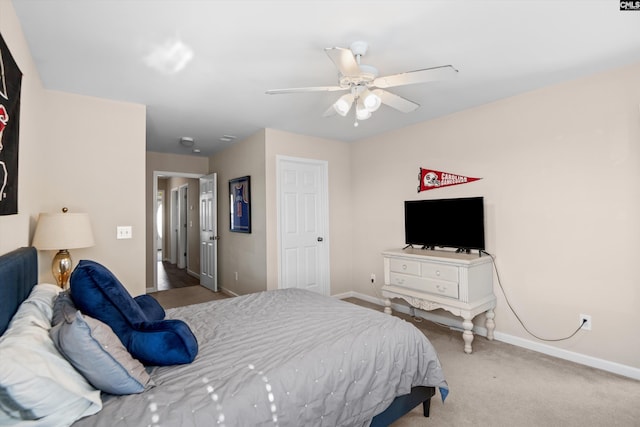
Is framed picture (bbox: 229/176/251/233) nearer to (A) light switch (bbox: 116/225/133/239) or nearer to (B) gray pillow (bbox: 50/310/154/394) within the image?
(A) light switch (bbox: 116/225/133/239)

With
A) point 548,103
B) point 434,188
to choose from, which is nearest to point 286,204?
point 434,188

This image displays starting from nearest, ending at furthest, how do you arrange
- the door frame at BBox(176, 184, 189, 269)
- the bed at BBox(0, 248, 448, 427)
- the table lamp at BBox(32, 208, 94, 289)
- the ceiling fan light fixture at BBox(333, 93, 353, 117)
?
the bed at BBox(0, 248, 448, 427) → the ceiling fan light fixture at BBox(333, 93, 353, 117) → the table lamp at BBox(32, 208, 94, 289) → the door frame at BBox(176, 184, 189, 269)

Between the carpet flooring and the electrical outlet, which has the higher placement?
the electrical outlet

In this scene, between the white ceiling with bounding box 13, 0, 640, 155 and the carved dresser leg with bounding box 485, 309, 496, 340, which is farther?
the carved dresser leg with bounding box 485, 309, 496, 340

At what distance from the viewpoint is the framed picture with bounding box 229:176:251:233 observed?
4.38m

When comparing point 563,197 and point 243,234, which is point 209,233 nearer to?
point 243,234

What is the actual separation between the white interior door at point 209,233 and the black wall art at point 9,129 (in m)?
3.43

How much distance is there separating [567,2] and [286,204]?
3324mm

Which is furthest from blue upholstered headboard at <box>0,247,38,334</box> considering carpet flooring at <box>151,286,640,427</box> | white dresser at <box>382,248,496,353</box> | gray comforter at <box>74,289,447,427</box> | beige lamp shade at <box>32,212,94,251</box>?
white dresser at <box>382,248,496,353</box>

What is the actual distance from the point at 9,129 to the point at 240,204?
10.0 feet

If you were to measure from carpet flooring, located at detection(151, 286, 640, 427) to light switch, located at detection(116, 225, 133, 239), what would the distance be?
287 centimetres

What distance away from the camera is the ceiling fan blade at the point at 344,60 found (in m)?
1.71

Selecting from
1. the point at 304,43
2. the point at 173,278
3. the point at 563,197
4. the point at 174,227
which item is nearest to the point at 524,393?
the point at 563,197

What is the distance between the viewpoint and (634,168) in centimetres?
239
